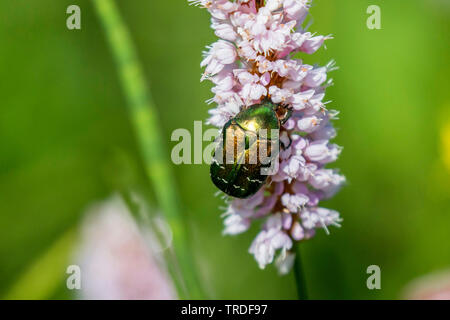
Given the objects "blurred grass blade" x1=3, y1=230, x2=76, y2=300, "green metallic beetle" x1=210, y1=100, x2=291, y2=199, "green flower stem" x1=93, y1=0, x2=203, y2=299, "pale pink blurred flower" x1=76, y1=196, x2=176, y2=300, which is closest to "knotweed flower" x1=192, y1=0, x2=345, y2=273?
"green metallic beetle" x1=210, y1=100, x2=291, y2=199

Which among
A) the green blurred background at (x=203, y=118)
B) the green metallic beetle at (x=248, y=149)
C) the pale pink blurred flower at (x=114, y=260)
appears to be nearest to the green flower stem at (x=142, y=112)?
the green metallic beetle at (x=248, y=149)

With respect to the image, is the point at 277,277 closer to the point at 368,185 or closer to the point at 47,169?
the point at 368,185

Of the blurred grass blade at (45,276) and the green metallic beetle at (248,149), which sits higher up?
the green metallic beetle at (248,149)

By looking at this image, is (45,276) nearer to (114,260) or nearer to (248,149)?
(114,260)

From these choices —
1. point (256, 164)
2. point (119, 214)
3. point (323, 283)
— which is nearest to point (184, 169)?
point (119, 214)

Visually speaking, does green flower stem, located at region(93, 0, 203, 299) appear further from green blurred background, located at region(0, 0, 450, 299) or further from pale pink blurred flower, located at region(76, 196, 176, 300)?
green blurred background, located at region(0, 0, 450, 299)

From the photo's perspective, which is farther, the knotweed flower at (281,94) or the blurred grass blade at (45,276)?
the blurred grass blade at (45,276)

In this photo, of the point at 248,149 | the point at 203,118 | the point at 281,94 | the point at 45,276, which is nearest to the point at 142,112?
the point at 248,149

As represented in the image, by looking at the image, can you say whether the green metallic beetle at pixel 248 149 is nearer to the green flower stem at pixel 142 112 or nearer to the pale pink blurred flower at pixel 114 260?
the green flower stem at pixel 142 112
